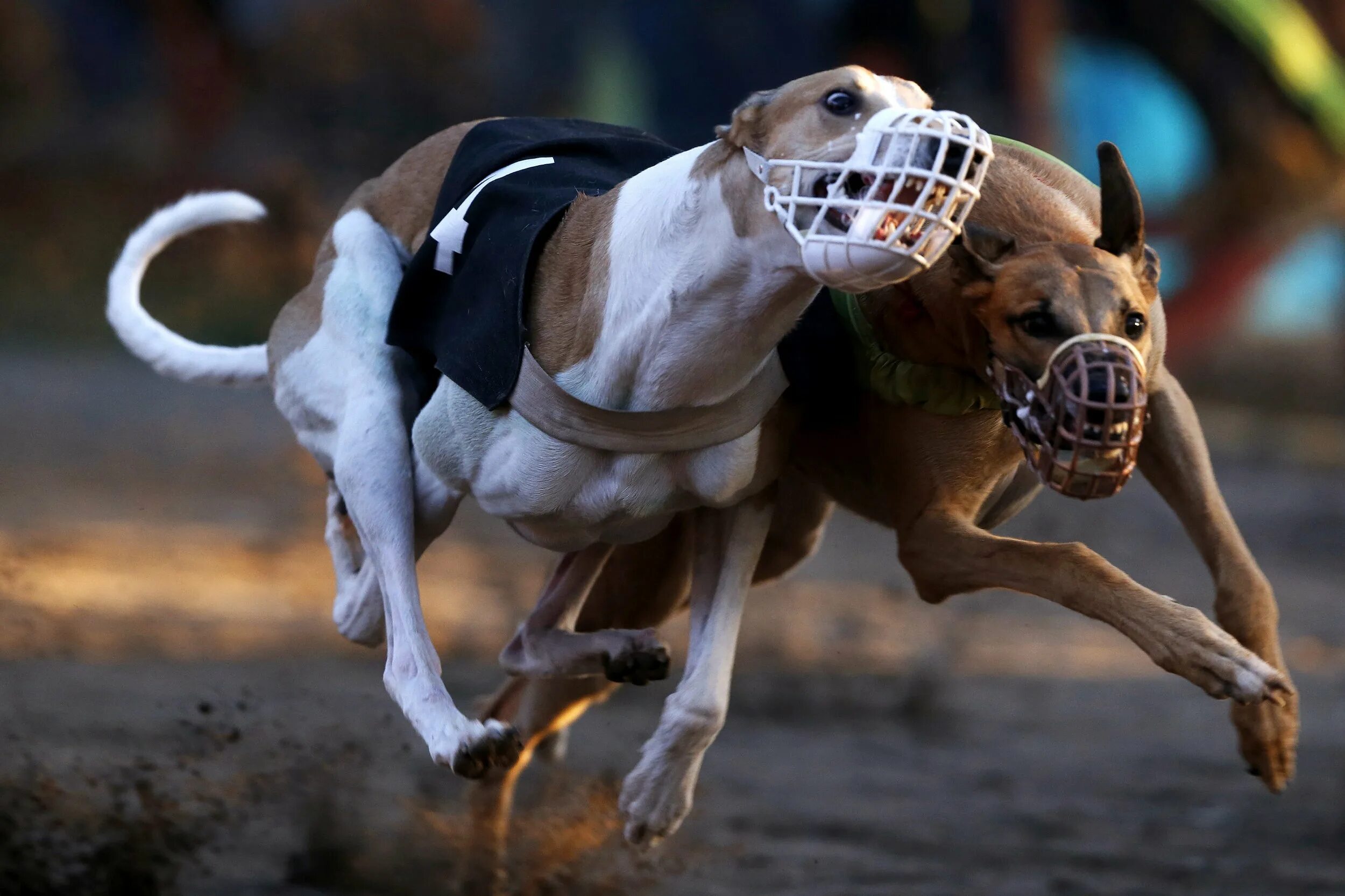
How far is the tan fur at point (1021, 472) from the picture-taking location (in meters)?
3.06

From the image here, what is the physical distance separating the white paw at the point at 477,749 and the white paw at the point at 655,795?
14.1 inches

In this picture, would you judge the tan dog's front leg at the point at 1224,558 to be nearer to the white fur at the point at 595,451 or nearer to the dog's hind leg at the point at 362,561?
the white fur at the point at 595,451

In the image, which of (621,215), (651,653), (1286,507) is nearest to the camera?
(621,215)

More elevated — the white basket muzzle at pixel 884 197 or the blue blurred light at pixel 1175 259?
the white basket muzzle at pixel 884 197

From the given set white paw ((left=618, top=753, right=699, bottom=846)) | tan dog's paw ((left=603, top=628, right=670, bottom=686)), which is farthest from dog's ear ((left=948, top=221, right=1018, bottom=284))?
white paw ((left=618, top=753, right=699, bottom=846))

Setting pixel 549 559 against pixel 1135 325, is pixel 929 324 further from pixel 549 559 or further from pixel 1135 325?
pixel 549 559

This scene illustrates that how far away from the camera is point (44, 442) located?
37.7 feet

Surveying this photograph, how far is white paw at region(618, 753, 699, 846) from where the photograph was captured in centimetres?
363

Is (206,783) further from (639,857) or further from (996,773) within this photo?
(996,773)

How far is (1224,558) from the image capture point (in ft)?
12.0

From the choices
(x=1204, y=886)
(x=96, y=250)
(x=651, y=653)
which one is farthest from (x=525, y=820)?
(x=96, y=250)

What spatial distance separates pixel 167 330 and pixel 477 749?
1.76 m

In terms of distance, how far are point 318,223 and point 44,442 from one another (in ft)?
8.52

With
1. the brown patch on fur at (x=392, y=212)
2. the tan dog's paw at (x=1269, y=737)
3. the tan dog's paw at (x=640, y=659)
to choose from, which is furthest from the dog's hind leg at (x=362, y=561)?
the tan dog's paw at (x=1269, y=737)
